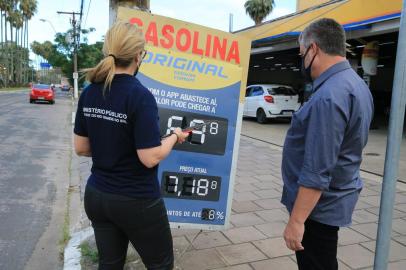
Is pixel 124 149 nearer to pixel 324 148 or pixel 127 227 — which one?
pixel 127 227

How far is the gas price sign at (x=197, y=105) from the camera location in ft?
11.0

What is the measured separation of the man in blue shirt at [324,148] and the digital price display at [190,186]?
1360 mm

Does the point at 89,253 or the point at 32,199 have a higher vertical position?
the point at 89,253

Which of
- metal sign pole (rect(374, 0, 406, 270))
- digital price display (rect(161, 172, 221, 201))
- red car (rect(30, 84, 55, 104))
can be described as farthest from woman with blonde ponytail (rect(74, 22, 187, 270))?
red car (rect(30, 84, 55, 104))

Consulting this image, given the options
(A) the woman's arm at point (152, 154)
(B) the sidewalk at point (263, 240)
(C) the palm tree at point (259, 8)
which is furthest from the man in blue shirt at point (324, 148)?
(C) the palm tree at point (259, 8)

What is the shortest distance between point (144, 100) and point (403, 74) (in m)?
1.27

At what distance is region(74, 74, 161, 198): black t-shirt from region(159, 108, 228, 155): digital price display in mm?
1242

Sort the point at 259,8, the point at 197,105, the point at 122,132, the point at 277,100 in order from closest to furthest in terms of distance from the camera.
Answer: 1. the point at 122,132
2. the point at 197,105
3. the point at 277,100
4. the point at 259,8

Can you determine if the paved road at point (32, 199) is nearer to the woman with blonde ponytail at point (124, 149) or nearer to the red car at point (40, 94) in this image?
the woman with blonde ponytail at point (124, 149)

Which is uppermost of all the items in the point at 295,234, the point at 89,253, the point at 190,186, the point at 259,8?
the point at 259,8

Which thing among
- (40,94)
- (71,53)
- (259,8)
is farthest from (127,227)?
(71,53)

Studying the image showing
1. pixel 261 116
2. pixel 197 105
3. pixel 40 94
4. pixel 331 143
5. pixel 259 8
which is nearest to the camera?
pixel 331 143

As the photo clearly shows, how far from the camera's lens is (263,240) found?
13.6ft

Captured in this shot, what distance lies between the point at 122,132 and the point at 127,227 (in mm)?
514
